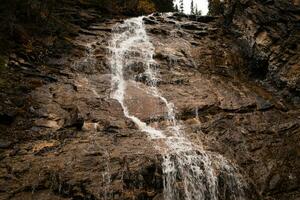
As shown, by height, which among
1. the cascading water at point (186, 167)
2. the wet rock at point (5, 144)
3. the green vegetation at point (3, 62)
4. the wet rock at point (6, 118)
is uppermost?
the green vegetation at point (3, 62)

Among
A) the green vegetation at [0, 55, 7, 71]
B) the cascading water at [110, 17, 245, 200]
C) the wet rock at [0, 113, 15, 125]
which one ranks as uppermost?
the green vegetation at [0, 55, 7, 71]

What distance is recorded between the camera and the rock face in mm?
12891

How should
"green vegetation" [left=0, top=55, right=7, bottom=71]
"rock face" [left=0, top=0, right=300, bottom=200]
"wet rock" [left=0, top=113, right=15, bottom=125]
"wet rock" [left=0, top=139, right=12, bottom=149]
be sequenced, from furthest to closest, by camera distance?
"green vegetation" [left=0, top=55, right=7, bottom=71], "wet rock" [left=0, top=113, right=15, bottom=125], "wet rock" [left=0, top=139, right=12, bottom=149], "rock face" [left=0, top=0, right=300, bottom=200]

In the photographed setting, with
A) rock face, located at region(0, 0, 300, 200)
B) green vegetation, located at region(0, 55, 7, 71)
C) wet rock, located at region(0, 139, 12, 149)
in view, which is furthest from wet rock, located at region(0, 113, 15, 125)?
green vegetation, located at region(0, 55, 7, 71)

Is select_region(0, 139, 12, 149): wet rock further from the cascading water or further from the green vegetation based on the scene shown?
the cascading water

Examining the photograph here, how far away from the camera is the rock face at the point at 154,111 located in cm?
1289

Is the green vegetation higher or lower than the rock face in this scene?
higher

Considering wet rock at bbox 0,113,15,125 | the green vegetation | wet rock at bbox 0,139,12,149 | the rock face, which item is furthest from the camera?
the green vegetation

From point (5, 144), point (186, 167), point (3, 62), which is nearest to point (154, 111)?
point (186, 167)

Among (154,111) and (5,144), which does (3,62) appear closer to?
(5,144)

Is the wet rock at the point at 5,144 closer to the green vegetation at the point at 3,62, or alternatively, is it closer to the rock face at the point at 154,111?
the rock face at the point at 154,111

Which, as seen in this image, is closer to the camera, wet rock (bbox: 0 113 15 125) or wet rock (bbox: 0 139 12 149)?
wet rock (bbox: 0 139 12 149)

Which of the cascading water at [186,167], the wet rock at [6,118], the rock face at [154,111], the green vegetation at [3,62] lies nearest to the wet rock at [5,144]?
the rock face at [154,111]

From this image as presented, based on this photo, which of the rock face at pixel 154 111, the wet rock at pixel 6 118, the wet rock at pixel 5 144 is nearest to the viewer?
the rock face at pixel 154 111
